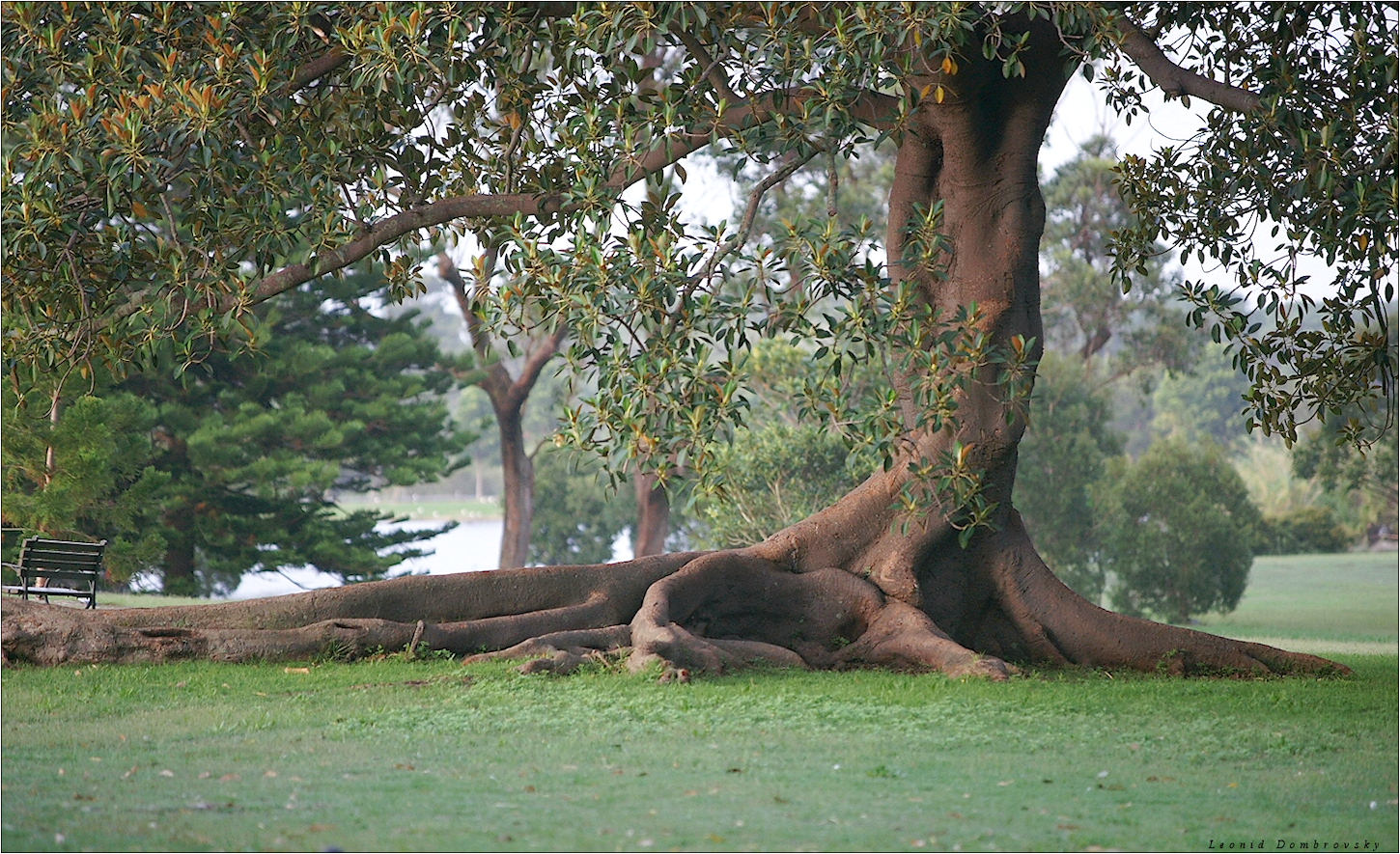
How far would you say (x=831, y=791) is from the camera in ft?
16.5

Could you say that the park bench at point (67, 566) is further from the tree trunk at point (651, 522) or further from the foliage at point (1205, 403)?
the foliage at point (1205, 403)

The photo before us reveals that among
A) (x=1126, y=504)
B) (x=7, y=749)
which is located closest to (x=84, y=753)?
(x=7, y=749)

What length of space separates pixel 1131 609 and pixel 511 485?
9.53 meters

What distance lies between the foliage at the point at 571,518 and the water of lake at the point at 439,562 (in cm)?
49

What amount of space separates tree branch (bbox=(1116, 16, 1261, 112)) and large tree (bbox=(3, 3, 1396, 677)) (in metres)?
0.02

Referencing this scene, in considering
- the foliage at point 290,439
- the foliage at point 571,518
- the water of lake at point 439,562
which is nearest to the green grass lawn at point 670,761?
the water of lake at point 439,562

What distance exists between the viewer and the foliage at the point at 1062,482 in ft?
66.9

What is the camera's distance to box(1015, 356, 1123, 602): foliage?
20406 millimetres

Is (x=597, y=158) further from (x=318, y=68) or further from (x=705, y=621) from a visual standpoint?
(x=705, y=621)

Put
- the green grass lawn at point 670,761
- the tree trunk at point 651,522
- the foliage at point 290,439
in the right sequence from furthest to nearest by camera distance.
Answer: the tree trunk at point 651,522 < the foliage at point 290,439 < the green grass lawn at point 670,761

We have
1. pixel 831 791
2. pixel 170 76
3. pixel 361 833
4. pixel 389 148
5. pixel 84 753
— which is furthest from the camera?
pixel 389 148

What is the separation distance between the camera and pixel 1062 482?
806 inches

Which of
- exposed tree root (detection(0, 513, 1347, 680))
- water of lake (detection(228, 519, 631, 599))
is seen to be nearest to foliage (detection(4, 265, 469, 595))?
water of lake (detection(228, 519, 631, 599))

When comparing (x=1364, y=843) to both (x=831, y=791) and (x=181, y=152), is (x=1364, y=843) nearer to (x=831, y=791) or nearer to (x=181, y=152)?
(x=831, y=791)
